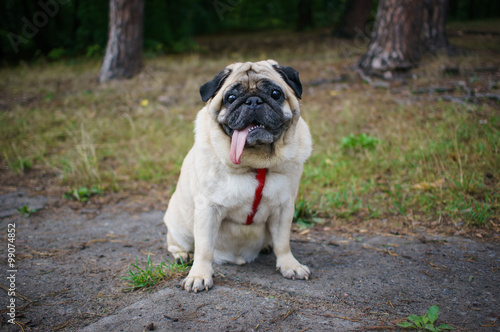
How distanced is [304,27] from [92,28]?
12145 millimetres

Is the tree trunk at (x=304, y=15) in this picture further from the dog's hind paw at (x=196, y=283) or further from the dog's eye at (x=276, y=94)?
the dog's hind paw at (x=196, y=283)

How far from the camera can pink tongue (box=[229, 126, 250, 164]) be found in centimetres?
294

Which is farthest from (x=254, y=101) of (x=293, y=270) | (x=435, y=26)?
(x=435, y=26)

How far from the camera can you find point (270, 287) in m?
3.07

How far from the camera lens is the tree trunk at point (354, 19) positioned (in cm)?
1469

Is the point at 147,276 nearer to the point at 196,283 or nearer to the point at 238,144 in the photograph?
the point at 196,283

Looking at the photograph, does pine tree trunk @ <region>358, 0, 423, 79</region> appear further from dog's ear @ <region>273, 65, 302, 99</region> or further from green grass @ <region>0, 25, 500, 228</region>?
dog's ear @ <region>273, 65, 302, 99</region>

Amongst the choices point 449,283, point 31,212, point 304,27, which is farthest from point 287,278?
point 304,27

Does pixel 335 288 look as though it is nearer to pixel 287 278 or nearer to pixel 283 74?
pixel 287 278

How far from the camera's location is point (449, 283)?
3.11 metres

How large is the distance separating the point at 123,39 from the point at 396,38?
715 cm

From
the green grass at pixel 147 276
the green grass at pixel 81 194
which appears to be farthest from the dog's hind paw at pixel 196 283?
the green grass at pixel 81 194

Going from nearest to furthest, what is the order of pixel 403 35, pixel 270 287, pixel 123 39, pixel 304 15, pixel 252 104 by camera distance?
pixel 252 104, pixel 270 287, pixel 403 35, pixel 123 39, pixel 304 15

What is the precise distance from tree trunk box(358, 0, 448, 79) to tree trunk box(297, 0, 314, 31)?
1400 centimetres
